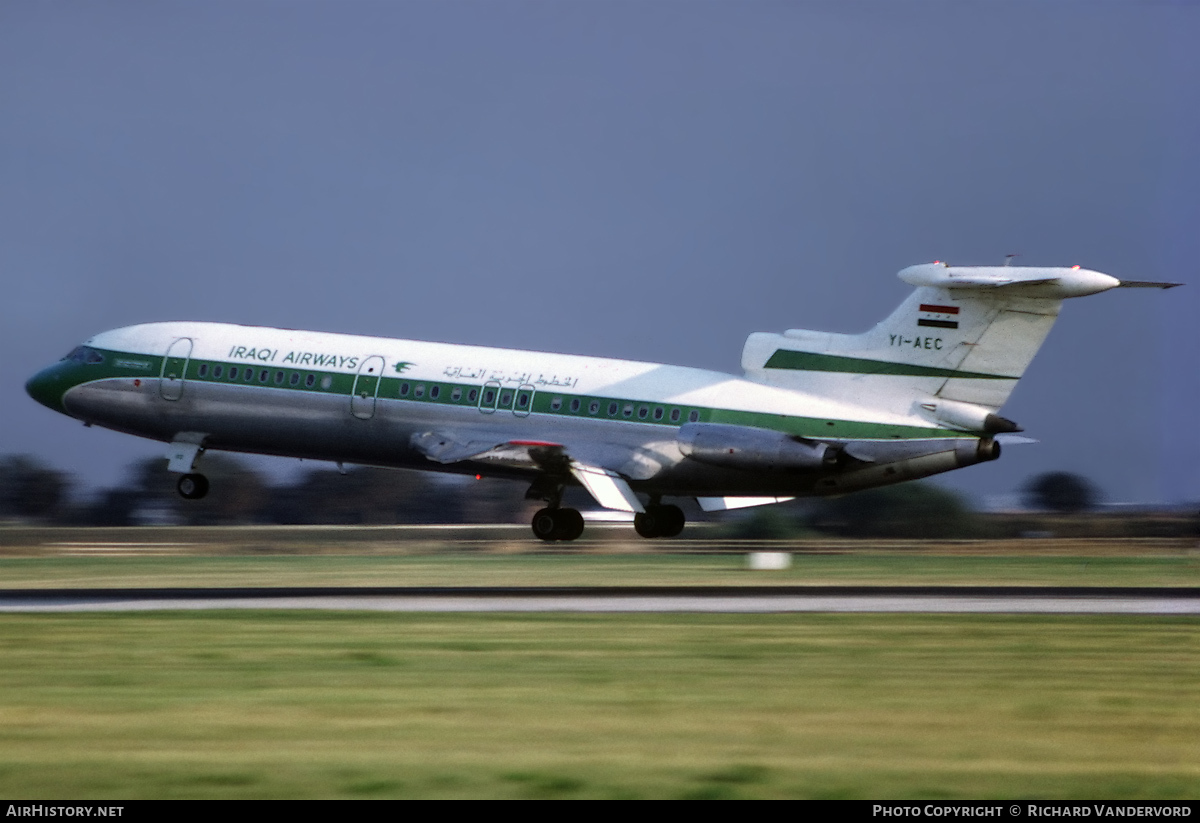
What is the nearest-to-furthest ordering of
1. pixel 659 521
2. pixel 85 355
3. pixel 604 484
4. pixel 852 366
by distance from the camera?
pixel 852 366 < pixel 604 484 < pixel 659 521 < pixel 85 355

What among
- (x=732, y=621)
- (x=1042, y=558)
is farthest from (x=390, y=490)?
(x=732, y=621)

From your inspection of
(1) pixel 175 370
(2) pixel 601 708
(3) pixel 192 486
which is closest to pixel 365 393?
(1) pixel 175 370

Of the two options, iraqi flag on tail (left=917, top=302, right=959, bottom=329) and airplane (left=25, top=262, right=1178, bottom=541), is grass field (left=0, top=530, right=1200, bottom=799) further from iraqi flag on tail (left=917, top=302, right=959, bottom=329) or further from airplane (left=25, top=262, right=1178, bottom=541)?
iraqi flag on tail (left=917, top=302, right=959, bottom=329)

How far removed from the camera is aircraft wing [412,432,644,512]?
3791 centimetres

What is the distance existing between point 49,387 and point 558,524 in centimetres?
1456

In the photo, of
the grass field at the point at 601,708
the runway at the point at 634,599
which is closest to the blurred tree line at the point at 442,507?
the runway at the point at 634,599

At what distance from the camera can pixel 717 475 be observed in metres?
37.7

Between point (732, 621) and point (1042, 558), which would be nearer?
point (732, 621)

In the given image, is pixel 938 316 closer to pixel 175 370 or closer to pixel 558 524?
pixel 558 524

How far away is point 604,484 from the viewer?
3791 cm

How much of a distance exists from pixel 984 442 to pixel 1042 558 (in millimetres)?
11254

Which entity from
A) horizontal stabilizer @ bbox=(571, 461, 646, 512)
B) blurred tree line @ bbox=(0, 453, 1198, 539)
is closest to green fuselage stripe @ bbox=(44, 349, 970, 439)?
horizontal stabilizer @ bbox=(571, 461, 646, 512)

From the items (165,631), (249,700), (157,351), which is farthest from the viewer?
(157,351)
